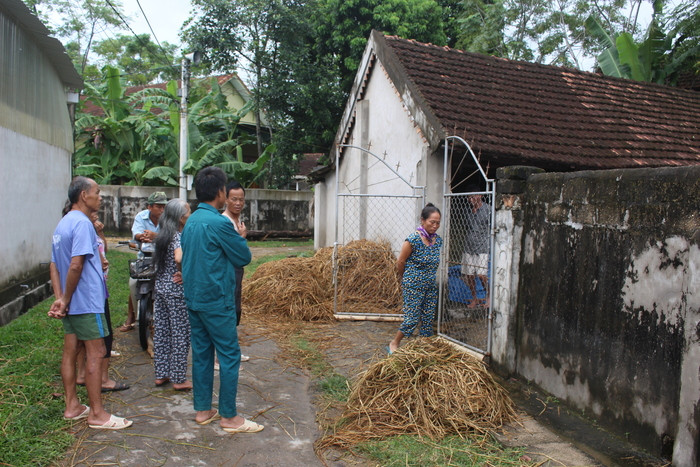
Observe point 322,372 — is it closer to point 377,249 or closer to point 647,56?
point 377,249

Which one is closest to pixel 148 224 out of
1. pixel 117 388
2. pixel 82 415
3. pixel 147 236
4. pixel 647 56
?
pixel 147 236

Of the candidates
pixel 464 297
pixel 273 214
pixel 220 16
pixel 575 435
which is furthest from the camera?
pixel 273 214

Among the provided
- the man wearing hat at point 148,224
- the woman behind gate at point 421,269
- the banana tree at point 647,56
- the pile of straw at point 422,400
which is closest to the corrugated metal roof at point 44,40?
the man wearing hat at point 148,224

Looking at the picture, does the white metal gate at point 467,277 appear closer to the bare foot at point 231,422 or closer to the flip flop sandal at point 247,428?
the flip flop sandal at point 247,428

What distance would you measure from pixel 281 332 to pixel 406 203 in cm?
309

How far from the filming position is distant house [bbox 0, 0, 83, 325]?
7242 millimetres

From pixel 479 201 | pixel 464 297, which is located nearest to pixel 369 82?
A: pixel 479 201

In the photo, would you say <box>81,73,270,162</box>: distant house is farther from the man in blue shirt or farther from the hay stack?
the man in blue shirt

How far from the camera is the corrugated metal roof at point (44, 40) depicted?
23.7 ft

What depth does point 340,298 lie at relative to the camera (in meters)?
8.33

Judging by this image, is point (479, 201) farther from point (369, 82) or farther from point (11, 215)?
point (11, 215)

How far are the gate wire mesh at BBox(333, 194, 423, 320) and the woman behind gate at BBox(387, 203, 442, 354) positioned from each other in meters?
2.08

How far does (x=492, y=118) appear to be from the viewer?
8.42m

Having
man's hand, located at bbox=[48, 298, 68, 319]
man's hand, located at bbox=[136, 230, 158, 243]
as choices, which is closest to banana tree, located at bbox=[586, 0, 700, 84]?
man's hand, located at bbox=[136, 230, 158, 243]
